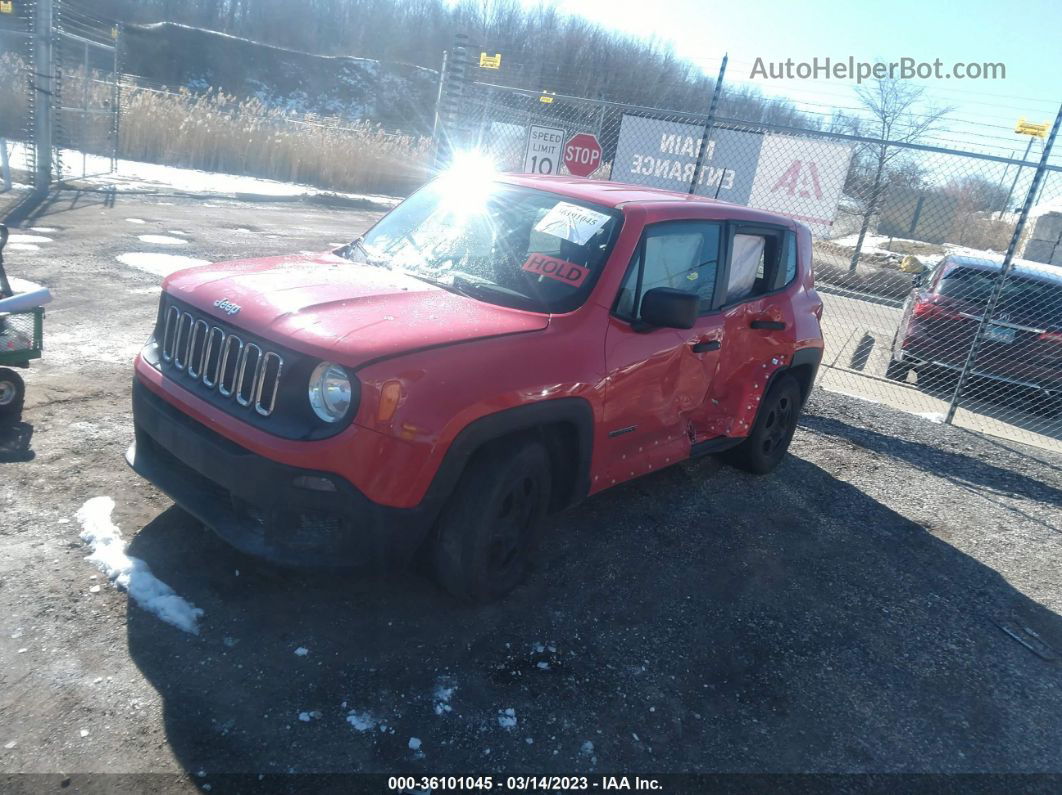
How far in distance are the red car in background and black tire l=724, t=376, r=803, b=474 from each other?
3905 millimetres

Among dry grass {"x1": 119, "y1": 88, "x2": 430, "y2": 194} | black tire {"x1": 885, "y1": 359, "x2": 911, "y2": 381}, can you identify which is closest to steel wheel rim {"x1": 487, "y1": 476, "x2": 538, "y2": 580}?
black tire {"x1": 885, "y1": 359, "x2": 911, "y2": 381}

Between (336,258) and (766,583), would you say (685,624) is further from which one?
(336,258)

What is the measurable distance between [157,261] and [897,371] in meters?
8.72

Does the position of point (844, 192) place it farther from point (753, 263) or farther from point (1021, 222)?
point (753, 263)

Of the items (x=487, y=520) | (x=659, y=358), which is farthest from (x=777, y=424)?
(x=487, y=520)

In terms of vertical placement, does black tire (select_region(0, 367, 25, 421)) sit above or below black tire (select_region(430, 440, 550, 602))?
below

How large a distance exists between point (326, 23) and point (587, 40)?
3039 cm

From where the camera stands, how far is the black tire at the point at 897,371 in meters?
9.75

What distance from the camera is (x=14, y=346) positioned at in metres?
4.60

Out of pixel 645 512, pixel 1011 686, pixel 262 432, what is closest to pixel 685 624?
pixel 645 512

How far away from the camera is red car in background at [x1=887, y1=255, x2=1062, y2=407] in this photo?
870 cm

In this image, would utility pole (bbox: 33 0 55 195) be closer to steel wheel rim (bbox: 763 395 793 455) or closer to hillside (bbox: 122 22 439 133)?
steel wheel rim (bbox: 763 395 793 455)

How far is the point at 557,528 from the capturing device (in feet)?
14.8

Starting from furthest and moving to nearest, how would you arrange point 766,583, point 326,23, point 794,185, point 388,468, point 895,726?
point 326,23 → point 794,185 → point 766,583 → point 895,726 → point 388,468
